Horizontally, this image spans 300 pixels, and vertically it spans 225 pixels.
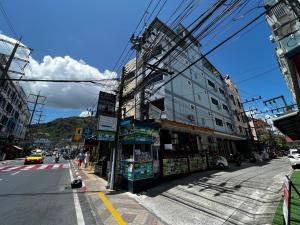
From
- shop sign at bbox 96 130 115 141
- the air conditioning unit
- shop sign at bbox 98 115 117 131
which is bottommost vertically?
shop sign at bbox 96 130 115 141

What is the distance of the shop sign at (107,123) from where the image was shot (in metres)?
9.19

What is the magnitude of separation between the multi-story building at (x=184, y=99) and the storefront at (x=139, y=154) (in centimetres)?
168

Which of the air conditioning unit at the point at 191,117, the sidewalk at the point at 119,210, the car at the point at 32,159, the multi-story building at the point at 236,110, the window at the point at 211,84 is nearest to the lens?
the sidewalk at the point at 119,210

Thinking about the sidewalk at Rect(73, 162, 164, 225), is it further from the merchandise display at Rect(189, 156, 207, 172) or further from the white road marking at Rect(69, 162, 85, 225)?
the merchandise display at Rect(189, 156, 207, 172)

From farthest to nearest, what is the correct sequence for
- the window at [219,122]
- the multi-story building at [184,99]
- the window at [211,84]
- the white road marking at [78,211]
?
the window at [211,84], the window at [219,122], the multi-story building at [184,99], the white road marking at [78,211]

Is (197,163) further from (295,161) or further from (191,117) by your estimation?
(295,161)

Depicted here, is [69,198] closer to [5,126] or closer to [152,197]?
[152,197]

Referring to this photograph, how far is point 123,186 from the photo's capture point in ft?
31.2

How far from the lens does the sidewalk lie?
5086 mm

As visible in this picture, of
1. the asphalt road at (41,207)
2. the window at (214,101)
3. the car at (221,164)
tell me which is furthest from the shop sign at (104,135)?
the window at (214,101)

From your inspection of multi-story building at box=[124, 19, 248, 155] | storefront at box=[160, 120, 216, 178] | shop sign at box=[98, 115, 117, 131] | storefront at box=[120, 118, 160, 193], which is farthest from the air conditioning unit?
shop sign at box=[98, 115, 117, 131]

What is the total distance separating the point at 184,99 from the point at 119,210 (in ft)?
51.1

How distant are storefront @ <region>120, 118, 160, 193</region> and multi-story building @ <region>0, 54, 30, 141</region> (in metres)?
31.6

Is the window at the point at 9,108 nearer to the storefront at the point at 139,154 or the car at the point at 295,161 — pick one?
the storefront at the point at 139,154
